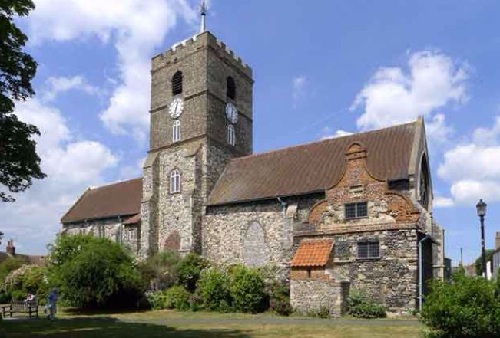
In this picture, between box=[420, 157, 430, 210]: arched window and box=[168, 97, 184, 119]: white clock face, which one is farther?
box=[168, 97, 184, 119]: white clock face

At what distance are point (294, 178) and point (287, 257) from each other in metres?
4.98

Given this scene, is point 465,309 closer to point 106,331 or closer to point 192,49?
point 106,331

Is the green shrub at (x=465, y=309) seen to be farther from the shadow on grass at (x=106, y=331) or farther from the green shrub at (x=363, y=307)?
the green shrub at (x=363, y=307)

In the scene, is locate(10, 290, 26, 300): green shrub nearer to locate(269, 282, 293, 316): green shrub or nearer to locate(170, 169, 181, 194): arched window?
locate(170, 169, 181, 194): arched window

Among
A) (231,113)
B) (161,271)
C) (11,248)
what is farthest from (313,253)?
(11,248)

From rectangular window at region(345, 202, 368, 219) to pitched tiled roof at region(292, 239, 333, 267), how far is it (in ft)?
5.25

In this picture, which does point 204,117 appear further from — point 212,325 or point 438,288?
point 438,288

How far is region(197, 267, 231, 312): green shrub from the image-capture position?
89.8 feet

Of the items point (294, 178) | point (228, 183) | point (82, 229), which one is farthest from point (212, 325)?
point (82, 229)

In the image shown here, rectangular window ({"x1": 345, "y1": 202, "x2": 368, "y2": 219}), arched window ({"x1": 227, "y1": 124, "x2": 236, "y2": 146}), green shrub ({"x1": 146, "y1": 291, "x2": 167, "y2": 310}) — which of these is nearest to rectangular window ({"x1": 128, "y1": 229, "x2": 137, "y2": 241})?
green shrub ({"x1": 146, "y1": 291, "x2": 167, "y2": 310})

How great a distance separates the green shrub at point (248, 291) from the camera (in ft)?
86.7

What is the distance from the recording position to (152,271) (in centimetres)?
3169

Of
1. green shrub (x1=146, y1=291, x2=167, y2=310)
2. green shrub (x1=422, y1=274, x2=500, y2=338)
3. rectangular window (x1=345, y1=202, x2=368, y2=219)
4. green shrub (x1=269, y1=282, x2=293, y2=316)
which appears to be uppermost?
rectangular window (x1=345, y1=202, x2=368, y2=219)

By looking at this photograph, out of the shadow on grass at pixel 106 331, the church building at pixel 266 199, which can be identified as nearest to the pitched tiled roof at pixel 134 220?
the church building at pixel 266 199
